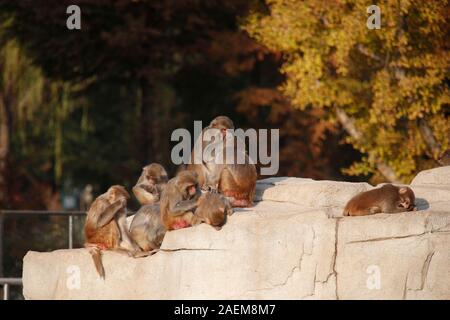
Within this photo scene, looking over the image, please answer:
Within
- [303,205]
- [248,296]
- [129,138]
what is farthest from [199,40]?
[248,296]

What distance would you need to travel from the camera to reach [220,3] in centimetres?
2792

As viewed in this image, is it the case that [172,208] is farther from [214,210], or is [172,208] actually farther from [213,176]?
[213,176]

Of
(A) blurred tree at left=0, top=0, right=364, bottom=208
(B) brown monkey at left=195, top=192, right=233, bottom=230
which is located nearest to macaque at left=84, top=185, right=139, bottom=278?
(B) brown monkey at left=195, top=192, right=233, bottom=230

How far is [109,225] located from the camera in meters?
14.2

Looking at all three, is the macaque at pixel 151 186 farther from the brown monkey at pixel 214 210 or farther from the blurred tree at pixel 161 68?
the blurred tree at pixel 161 68

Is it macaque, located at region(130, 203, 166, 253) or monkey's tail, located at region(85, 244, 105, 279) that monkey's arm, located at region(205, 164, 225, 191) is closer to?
macaque, located at region(130, 203, 166, 253)

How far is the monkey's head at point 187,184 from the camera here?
1383 cm

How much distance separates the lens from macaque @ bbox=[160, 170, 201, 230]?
13.7 metres

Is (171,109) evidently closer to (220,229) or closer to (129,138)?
(129,138)

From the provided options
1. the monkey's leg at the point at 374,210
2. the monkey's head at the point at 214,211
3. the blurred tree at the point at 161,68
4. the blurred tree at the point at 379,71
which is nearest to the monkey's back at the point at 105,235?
the monkey's head at the point at 214,211

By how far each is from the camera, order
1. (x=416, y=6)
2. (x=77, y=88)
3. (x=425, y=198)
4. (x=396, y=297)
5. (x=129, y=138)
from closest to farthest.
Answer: (x=396, y=297) → (x=425, y=198) → (x=416, y=6) → (x=77, y=88) → (x=129, y=138)

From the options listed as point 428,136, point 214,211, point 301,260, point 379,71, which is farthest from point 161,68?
point 301,260

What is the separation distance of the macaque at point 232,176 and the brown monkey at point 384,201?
64.6 inches

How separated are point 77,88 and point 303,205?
1834 cm
